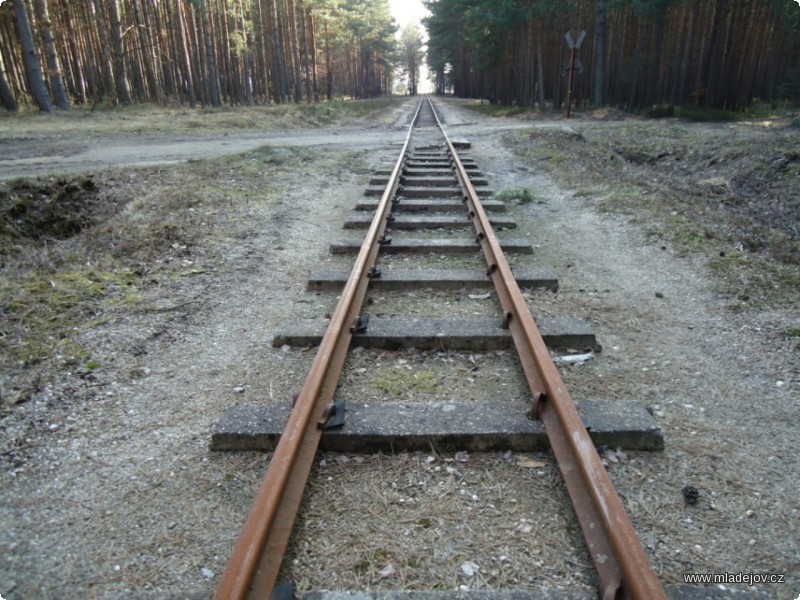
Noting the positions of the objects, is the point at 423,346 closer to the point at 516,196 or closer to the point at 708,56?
the point at 516,196

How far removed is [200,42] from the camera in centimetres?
3225

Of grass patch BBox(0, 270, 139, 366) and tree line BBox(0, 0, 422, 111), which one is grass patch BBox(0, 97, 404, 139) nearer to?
tree line BBox(0, 0, 422, 111)

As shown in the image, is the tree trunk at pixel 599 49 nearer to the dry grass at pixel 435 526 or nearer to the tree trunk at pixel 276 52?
the tree trunk at pixel 276 52

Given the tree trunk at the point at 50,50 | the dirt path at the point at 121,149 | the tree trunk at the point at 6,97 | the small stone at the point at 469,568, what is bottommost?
the small stone at the point at 469,568

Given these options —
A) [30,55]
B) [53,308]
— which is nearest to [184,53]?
[30,55]

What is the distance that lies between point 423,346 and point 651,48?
1278 inches

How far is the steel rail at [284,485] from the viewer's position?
1694 mm

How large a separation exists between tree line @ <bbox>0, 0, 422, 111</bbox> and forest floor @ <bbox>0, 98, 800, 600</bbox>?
829 inches

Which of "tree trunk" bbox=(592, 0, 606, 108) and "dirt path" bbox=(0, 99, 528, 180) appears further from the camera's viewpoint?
"tree trunk" bbox=(592, 0, 606, 108)

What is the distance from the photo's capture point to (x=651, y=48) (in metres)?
29.7

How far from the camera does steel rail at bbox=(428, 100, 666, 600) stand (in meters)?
1.68

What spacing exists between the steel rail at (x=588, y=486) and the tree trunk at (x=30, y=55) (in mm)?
24518

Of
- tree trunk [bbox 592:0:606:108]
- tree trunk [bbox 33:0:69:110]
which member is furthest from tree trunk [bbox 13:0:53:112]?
tree trunk [bbox 592:0:606:108]

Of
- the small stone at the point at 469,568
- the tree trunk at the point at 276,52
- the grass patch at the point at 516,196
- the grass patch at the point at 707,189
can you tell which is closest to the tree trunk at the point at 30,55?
the tree trunk at the point at 276,52
